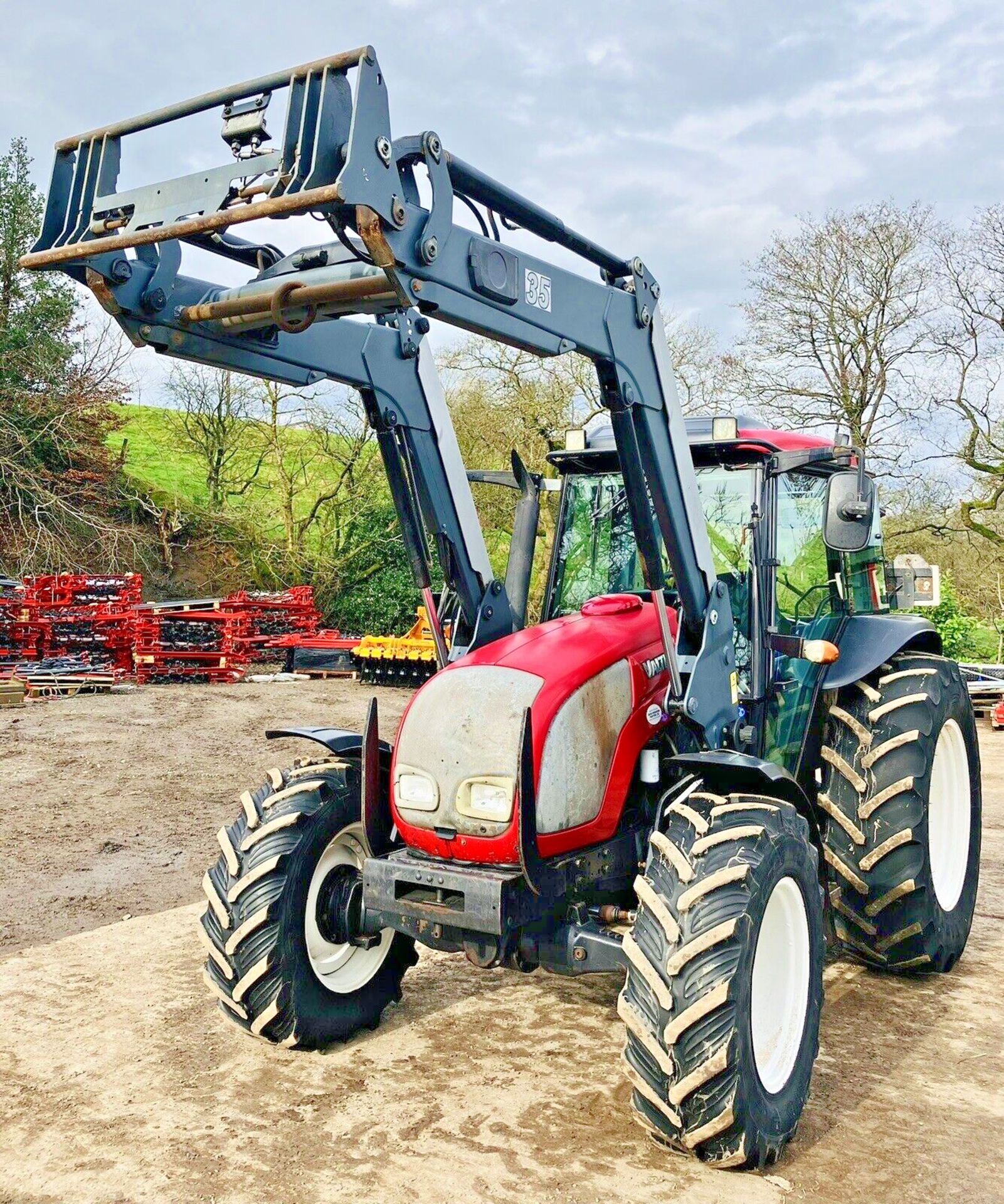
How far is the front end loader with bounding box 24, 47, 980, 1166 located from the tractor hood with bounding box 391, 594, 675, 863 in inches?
0.5

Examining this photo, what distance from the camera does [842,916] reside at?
494 centimetres

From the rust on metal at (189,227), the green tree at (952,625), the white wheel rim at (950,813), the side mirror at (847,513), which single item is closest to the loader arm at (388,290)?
the rust on metal at (189,227)

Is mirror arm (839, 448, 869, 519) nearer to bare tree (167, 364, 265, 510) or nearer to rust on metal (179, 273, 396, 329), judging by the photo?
rust on metal (179, 273, 396, 329)

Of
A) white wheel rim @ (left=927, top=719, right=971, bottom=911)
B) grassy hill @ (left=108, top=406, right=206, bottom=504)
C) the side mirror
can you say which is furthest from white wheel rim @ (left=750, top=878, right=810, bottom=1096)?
grassy hill @ (left=108, top=406, right=206, bottom=504)

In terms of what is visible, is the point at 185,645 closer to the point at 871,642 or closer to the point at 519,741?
the point at 871,642

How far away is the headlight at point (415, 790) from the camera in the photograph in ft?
12.1

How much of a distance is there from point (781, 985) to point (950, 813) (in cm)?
240

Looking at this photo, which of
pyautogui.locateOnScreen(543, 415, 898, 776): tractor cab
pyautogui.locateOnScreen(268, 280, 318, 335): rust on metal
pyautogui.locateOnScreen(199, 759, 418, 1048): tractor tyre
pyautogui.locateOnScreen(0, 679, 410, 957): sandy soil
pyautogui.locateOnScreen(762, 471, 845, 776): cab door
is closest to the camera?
pyautogui.locateOnScreen(268, 280, 318, 335): rust on metal

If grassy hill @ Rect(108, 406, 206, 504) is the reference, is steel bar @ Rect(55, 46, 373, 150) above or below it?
below

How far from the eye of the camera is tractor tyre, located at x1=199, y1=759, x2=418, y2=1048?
397 centimetres

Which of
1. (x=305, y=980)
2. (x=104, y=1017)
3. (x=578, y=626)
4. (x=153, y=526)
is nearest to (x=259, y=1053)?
(x=305, y=980)

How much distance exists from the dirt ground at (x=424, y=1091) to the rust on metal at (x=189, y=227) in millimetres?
2684

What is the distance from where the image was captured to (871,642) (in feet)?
17.0

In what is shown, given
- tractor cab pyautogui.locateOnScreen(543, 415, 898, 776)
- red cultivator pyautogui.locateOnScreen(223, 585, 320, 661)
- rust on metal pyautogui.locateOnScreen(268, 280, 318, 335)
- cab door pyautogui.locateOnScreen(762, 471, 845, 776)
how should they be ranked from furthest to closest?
red cultivator pyautogui.locateOnScreen(223, 585, 320, 661), cab door pyautogui.locateOnScreen(762, 471, 845, 776), tractor cab pyautogui.locateOnScreen(543, 415, 898, 776), rust on metal pyautogui.locateOnScreen(268, 280, 318, 335)
